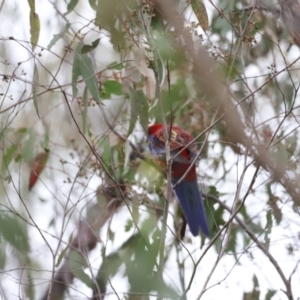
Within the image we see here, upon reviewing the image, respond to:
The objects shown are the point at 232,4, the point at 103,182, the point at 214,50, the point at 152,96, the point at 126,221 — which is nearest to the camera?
the point at 214,50

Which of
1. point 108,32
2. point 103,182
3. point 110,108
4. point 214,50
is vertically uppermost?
point 110,108

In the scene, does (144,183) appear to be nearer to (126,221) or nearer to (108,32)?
(126,221)

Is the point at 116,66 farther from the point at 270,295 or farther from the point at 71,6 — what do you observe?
the point at 270,295

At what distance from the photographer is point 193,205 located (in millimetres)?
3611

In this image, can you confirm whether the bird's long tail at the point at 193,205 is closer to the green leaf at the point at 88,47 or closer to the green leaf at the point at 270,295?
the green leaf at the point at 270,295

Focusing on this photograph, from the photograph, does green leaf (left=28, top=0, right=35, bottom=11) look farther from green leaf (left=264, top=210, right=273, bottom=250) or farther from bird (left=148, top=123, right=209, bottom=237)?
green leaf (left=264, top=210, right=273, bottom=250)

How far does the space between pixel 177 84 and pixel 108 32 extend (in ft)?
3.11

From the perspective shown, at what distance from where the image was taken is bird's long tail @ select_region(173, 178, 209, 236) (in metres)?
3.45

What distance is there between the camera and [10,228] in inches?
109

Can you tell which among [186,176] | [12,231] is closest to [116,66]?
[12,231]

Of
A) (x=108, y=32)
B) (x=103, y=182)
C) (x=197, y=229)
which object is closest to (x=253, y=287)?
(x=197, y=229)

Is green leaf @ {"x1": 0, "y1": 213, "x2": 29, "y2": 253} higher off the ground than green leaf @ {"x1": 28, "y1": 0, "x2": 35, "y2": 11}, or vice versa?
green leaf @ {"x1": 28, "y1": 0, "x2": 35, "y2": 11}

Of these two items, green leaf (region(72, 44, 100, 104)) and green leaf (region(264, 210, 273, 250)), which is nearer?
green leaf (region(72, 44, 100, 104))

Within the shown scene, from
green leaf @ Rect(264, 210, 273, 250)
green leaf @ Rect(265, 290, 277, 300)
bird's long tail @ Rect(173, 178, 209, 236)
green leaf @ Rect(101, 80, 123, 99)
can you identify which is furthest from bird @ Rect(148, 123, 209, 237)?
green leaf @ Rect(264, 210, 273, 250)
